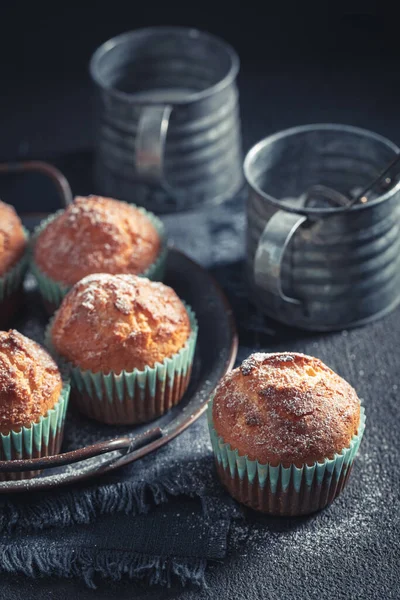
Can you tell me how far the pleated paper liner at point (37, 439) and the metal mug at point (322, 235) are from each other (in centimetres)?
66

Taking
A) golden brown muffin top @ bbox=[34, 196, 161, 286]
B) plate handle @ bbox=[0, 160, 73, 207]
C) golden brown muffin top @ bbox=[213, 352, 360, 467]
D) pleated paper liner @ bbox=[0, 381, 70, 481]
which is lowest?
pleated paper liner @ bbox=[0, 381, 70, 481]

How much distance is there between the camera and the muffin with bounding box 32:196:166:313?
8.30 feet

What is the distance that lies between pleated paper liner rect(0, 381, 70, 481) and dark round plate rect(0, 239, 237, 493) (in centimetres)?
6

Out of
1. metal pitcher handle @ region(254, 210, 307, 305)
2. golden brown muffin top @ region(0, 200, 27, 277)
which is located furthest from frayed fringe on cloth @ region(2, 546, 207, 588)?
golden brown muffin top @ region(0, 200, 27, 277)

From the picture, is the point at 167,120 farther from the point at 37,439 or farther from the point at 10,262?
the point at 37,439

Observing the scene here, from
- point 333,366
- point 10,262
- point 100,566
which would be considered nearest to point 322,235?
point 333,366

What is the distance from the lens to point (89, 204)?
8.57 ft

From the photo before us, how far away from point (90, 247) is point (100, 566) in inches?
36.2

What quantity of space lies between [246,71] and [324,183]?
1269 millimetres

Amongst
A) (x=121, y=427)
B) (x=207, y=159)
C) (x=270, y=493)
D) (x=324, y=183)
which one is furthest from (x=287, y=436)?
(x=207, y=159)

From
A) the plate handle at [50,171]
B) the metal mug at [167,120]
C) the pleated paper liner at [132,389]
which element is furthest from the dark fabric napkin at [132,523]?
the metal mug at [167,120]

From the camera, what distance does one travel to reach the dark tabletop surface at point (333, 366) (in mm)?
1944

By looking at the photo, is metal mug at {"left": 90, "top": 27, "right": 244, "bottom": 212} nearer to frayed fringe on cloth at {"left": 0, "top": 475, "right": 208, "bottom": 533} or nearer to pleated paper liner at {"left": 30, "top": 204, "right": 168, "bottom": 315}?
pleated paper liner at {"left": 30, "top": 204, "right": 168, "bottom": 315}

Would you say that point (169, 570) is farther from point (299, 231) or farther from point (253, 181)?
point (253, 181)
